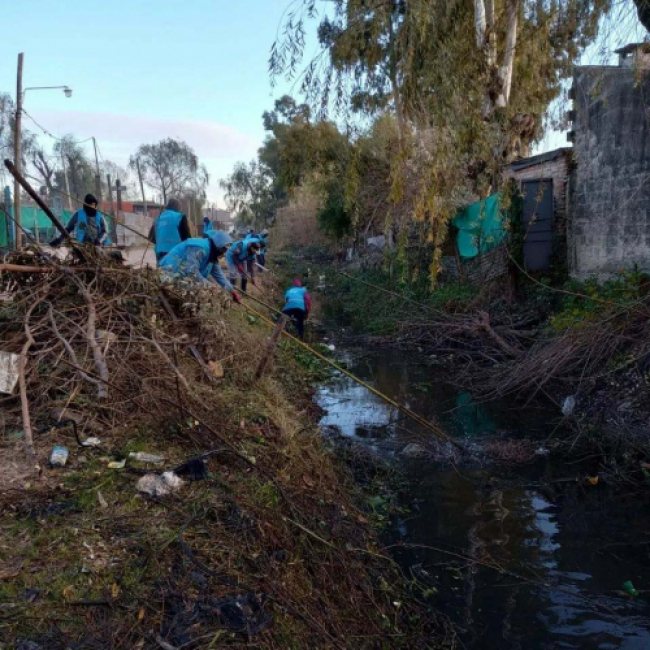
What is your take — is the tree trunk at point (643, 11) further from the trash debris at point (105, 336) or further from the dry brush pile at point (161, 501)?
the trash debris at point (105, 336)

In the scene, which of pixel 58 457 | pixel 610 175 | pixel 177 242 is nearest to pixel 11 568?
pixel 58 457

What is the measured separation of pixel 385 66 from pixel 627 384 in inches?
176

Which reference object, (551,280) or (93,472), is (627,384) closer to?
(551,280)

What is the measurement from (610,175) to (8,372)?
343 inches

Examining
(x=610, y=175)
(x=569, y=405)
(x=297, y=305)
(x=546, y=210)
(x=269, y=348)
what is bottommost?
(x=569, y=405)

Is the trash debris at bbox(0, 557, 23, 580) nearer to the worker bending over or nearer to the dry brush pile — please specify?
Answer: the dry brush pile

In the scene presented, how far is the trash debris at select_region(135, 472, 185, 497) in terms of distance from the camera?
3494mm

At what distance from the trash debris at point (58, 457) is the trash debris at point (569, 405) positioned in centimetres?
532

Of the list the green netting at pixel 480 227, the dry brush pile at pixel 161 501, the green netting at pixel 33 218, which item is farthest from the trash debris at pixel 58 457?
the green netting at pixel 33 218

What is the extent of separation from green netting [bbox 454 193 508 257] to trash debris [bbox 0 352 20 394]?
26.8 ft

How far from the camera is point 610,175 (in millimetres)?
9180

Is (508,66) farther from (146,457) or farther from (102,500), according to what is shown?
(102,500)

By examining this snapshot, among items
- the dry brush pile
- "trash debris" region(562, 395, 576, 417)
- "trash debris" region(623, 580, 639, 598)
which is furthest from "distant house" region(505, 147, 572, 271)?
"trash debris" region(623, 580, 639, 598)

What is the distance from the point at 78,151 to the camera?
4834cm
